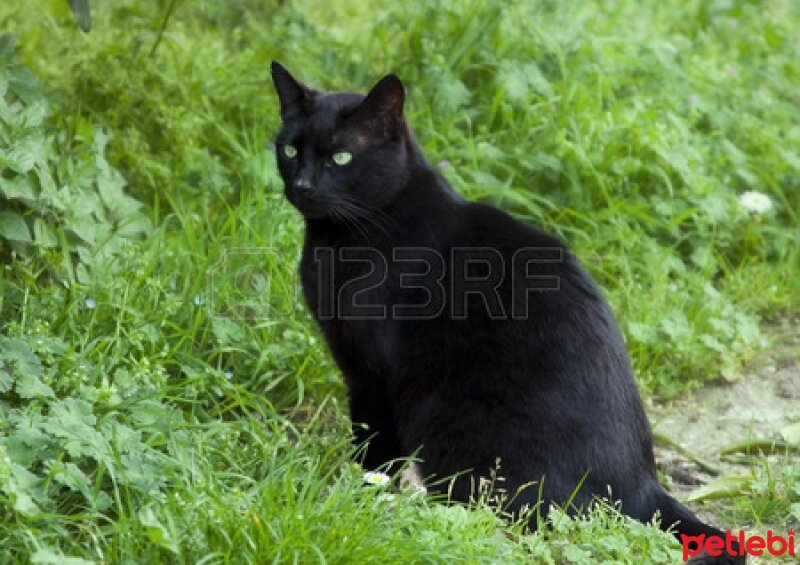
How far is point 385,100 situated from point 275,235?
973mm

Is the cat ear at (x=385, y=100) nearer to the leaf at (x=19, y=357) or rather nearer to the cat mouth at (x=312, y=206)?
the cat mouth at (x=312, y=206)

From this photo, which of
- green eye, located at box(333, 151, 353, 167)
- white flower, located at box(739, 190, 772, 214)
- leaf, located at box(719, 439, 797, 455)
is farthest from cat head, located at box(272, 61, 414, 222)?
white flower, located at box(739, 190, 772, 214)

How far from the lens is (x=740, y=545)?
283 centimetres

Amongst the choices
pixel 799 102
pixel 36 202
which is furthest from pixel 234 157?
pixel 799 102

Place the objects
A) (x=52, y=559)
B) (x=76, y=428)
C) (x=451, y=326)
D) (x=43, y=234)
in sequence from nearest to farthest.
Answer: (x=52, y=559) < (x=76, y=428) < (x=451, y=326) < (x=43, y=234)

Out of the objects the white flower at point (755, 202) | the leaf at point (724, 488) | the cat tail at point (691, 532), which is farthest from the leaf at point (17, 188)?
the white flower at point (755, 202)

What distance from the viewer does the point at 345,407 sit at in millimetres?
3850

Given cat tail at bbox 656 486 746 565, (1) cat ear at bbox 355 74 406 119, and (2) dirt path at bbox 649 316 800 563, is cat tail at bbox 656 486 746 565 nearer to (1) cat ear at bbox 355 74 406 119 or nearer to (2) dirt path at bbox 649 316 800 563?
(2) dirt path at bbox 649 316 800 563

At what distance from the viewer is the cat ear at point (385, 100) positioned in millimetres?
3312

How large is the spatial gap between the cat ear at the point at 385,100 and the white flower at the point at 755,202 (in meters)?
2.05

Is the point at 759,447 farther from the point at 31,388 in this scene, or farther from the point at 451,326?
the point at 31,388

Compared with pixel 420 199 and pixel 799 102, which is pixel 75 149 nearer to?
pixel 420 199

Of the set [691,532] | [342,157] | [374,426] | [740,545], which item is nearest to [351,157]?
[342,157]

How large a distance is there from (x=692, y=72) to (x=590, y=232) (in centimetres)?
127
